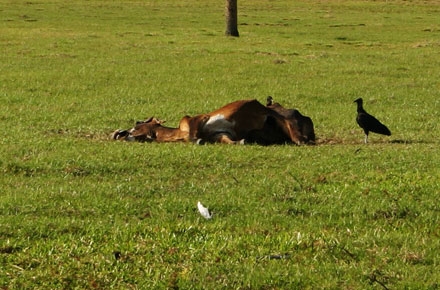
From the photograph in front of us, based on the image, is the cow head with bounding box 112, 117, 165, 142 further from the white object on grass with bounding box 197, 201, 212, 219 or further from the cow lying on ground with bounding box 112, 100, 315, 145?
the white object on grass with bounding box 197, 201, 212, 219

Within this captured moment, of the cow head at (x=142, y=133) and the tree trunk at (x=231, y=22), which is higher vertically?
the cow head at (x=142, y=133)

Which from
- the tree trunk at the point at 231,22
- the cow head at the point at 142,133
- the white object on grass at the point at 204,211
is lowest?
the tree trunk at the point at 231,22

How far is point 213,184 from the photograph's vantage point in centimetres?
936

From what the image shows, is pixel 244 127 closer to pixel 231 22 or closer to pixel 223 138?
pixel 223 138

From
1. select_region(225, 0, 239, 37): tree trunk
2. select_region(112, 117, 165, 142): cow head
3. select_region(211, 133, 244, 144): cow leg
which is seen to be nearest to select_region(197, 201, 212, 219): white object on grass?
select_region(211, 133, 244, 144): cow leg

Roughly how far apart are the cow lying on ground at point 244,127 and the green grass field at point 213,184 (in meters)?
0.62

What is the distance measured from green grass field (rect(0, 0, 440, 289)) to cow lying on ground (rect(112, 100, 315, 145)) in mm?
616

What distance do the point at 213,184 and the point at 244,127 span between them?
118 inches

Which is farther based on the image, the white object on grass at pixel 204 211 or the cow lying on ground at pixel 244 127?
the cow lying on ground at pixel 244 127

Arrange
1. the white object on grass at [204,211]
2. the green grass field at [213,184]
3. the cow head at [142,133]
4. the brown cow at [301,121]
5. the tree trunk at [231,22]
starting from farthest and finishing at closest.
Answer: the tree trunk at [231,22] < the cow head at [142,133] < the brown cow at [301,121] < the white object on grass at [204,211] < the green grass field at [213,184]

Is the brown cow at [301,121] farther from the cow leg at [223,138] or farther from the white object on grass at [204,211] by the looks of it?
the white object on grass at [204,211]

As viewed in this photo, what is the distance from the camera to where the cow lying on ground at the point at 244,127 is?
39.7 feet

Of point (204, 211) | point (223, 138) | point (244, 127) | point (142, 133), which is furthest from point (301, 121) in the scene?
point (204, 211)

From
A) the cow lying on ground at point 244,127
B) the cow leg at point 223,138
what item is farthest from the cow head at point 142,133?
the cow leg at point 223,138
